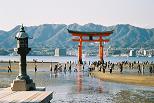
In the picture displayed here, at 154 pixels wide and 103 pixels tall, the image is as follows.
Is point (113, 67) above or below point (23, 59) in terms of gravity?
below

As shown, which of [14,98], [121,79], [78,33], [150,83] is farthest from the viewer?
[78,33]

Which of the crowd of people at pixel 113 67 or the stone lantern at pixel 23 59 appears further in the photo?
the crowd of people at pixel 113 67

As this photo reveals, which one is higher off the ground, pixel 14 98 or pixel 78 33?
pixel 78 33

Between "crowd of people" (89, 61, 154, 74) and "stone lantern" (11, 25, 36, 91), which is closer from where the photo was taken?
"stone lantern" (11, 25, 36, 91)

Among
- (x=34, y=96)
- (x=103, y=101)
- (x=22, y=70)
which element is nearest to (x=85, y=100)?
(x=103, y=101)

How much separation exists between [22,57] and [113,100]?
9999 mm

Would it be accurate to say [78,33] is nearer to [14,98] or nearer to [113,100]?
[113,100]

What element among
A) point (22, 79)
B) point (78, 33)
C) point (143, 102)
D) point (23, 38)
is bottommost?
point (143, 102)

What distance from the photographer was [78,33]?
10425 centimetres

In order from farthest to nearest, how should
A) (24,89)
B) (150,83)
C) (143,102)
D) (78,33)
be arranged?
(78,33), (150,83), (143,102), (24,89)

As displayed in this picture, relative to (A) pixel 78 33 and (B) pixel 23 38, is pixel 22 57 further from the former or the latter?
(A) pixel 78 33

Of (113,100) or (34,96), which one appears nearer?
(34,96)

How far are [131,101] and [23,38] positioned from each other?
1059 cm

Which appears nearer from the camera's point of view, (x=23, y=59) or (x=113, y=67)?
(x=23, y=59)
